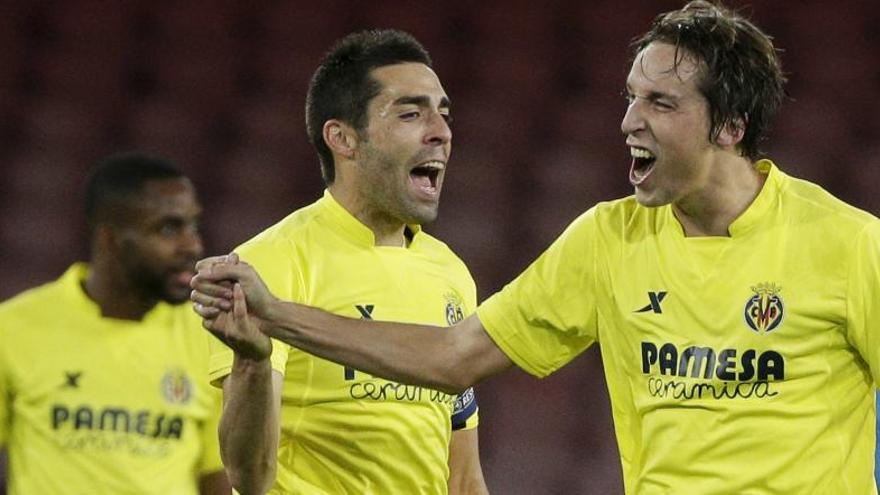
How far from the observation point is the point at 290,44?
7031 mm

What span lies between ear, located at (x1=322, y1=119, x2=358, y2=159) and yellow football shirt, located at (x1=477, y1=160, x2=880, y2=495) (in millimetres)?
776

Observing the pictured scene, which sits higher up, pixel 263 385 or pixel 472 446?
pixel 263 385

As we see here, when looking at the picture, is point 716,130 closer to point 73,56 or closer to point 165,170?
point 165,170

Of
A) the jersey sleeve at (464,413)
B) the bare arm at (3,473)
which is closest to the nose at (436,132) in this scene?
the jersey sleeve at (464,413)

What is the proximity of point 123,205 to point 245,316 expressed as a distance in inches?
33.7

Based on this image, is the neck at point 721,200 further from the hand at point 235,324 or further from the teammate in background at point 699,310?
the hand at point 235,324

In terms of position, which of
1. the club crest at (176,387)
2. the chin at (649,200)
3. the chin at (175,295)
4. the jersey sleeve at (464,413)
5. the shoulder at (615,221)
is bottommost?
the jersey sleeve at (464,413)

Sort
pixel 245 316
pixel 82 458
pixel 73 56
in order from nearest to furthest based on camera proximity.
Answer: pixel 245 316
pixel 82 458
pixel 73 56

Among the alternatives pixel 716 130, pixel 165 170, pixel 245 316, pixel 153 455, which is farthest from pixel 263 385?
pixel 716 130

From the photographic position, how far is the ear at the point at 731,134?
288 cm

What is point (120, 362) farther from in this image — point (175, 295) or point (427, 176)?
point (427, 176)

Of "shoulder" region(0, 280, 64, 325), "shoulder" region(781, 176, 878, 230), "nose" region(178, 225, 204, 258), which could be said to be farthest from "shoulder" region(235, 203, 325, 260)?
"shoulder" region(781, 176, 878, 230)

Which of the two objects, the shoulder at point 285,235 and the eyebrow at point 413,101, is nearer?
the shoulder at point 285,235

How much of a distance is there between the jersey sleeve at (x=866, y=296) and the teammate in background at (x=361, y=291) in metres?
1.00
